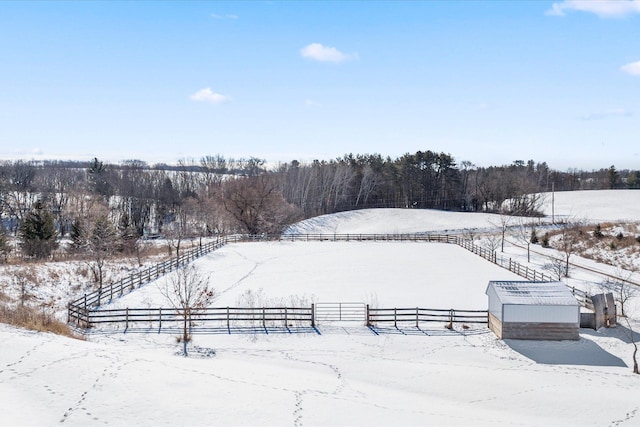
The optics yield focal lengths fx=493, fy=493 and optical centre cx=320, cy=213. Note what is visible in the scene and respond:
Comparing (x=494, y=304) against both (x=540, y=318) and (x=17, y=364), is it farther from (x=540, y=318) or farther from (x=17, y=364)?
(x=17, y=364)

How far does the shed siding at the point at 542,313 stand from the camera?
20125 millimetres

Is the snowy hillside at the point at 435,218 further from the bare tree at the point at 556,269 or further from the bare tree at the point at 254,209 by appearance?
the bare tree at the point at 556,269

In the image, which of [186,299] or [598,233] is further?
[598,233]

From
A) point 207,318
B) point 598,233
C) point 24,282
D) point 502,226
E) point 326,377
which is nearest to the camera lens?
point 326,377

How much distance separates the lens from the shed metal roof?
66.5 feet

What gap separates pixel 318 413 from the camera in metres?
11.9

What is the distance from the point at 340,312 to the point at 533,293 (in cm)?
834

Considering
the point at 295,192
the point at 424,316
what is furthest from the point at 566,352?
the point at 295,192

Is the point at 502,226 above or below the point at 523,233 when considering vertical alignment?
above

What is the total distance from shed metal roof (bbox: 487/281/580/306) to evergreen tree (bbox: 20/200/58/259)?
37330mm

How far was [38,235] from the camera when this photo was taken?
1746 inches

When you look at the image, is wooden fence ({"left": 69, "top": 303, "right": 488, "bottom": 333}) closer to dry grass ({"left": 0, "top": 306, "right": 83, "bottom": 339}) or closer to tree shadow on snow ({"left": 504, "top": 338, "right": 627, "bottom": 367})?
dry grass ({"left": 0, "top": 306, "right": 83, "bottom": 339})

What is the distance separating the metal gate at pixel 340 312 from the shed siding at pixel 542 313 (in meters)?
6.26

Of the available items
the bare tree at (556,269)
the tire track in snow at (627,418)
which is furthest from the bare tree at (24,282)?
the bare tree at (556,269)
